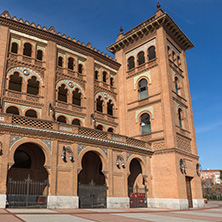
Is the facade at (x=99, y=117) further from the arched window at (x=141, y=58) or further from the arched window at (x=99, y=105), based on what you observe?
the arched window at (x=141, y=58)

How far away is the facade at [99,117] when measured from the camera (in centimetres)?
1672

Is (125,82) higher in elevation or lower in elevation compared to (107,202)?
higher

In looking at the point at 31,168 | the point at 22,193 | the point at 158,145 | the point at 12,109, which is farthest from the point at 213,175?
the point at 12,109

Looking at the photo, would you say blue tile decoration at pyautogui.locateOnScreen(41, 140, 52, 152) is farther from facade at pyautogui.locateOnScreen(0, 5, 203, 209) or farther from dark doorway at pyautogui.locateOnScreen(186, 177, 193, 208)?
dark doorway at pyautogui.locateOnScreen(186, 177, 193, 208)

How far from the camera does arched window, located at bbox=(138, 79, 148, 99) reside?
87.4ft

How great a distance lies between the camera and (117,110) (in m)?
27.8

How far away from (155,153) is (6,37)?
55.1 ft

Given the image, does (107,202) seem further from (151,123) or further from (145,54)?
(145,54)

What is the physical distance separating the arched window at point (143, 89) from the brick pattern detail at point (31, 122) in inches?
491

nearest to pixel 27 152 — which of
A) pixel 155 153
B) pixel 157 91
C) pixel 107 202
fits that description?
pixel 107 202

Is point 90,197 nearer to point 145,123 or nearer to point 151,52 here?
point 145,123

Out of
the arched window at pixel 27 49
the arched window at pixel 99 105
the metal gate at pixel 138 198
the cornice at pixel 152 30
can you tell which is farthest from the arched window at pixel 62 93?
the metal gate at pixel 138 198

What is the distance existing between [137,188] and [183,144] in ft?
22.6

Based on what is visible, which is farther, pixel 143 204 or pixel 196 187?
pixel 196 187
